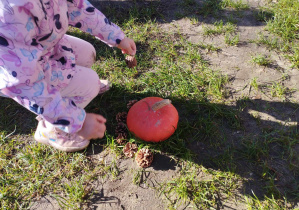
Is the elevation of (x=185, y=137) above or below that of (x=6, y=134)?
above

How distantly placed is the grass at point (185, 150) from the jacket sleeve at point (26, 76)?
712 millimetres

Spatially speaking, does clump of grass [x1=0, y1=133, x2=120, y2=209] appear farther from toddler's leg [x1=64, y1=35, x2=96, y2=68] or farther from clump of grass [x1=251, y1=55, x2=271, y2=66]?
clump of grass [x1=251, y1=55, x2=271, y2=66]

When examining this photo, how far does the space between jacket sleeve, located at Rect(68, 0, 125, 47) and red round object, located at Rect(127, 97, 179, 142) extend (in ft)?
2.12

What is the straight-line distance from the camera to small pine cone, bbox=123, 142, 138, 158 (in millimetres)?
2291

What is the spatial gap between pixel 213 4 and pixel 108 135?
8.09 ft

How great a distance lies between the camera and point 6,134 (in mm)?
2576

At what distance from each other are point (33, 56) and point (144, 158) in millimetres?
1116

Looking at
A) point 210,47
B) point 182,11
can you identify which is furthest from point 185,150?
point 182,11

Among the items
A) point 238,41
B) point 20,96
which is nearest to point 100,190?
point 20,96

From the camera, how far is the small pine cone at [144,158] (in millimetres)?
2189

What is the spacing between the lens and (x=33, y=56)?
5.29ft

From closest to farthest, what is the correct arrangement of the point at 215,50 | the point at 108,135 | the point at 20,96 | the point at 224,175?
the point at 20,96 → the point at 224,175 → the point at 108,135 → the point at 215,50

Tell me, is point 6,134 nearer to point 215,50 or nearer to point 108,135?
point 108,135

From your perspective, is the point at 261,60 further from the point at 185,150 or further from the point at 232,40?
the point at 185,150
